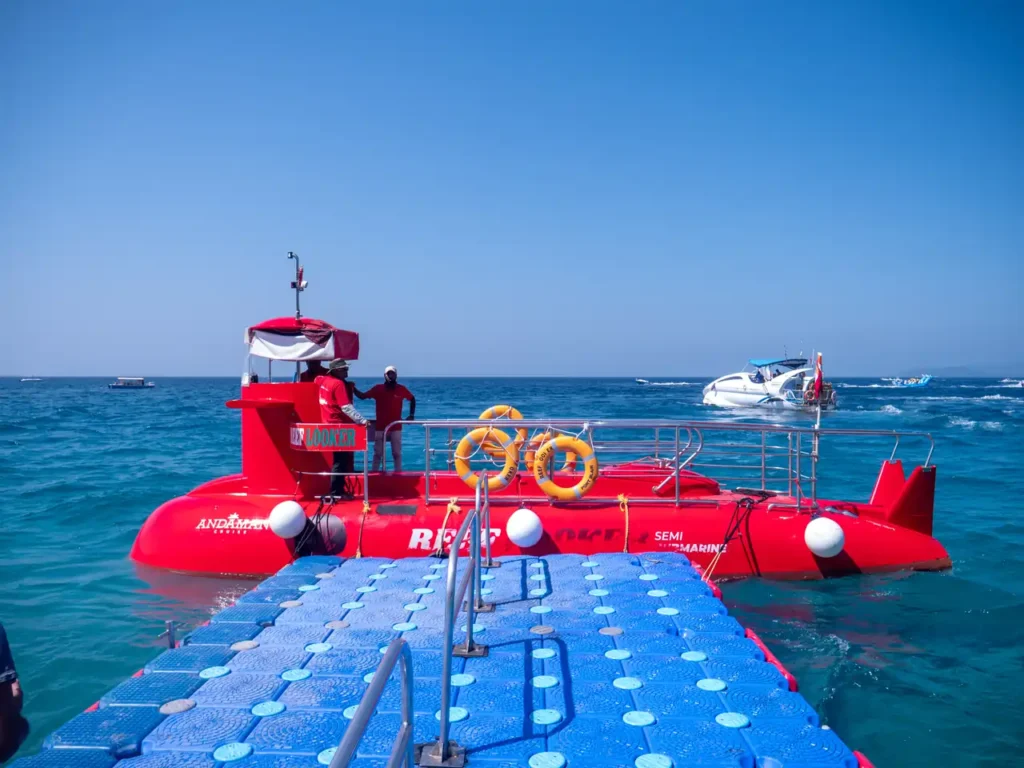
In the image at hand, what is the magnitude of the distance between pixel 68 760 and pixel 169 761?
1.64 feet

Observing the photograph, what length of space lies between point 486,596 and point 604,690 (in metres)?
2.08

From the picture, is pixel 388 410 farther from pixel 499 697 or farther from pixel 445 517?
pixel 499 697

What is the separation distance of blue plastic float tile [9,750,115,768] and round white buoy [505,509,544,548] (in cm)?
523

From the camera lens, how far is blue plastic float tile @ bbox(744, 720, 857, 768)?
141 inches

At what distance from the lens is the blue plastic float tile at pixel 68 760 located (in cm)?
356

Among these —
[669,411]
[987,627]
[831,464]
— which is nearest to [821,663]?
[987,627]

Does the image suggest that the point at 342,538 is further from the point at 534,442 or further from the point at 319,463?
the point at 534,442

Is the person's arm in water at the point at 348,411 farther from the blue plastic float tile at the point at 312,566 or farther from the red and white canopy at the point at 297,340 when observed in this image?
the blue plastic float tile at the point at 312,566

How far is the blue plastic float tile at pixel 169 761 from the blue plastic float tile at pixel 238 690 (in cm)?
51

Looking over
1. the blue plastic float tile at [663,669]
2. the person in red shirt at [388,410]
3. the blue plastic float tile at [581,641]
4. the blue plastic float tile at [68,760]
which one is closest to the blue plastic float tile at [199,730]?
the blue plastic float tile at [68,760]

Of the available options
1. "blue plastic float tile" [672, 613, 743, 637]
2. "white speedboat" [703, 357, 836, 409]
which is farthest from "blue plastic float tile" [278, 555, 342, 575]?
"white speedboat" [703, 357, 836, 409]

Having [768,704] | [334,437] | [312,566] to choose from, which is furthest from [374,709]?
[334,437]

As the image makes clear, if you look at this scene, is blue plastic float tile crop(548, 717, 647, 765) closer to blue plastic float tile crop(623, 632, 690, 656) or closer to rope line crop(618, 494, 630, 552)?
blue plastic float tile crop(623, 632, 690, 656)

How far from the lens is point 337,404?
9.12 metres
